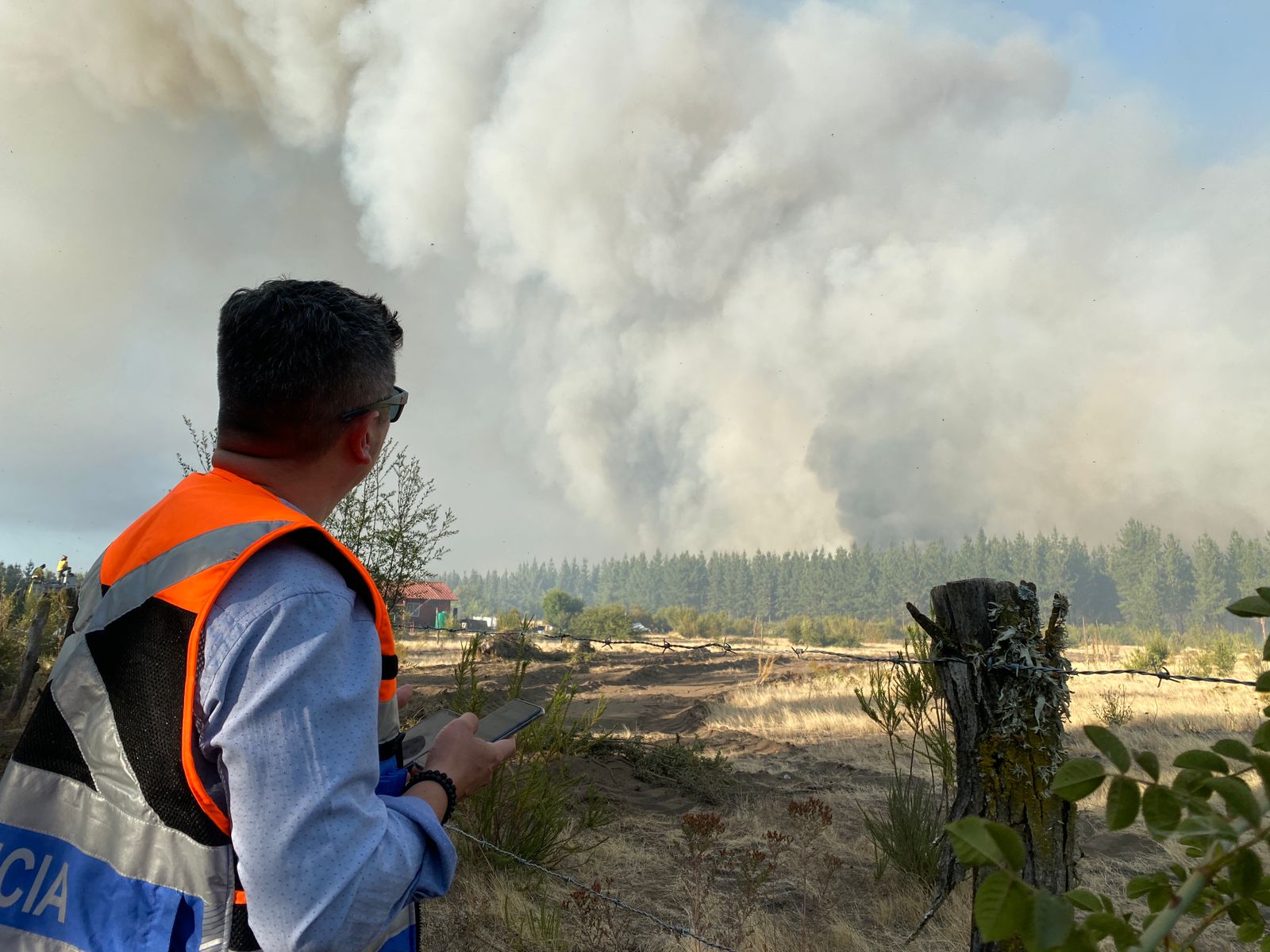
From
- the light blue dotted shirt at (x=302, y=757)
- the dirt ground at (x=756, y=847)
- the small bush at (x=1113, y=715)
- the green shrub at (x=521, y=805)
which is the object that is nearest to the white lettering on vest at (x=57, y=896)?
the light blue dotted shirt at (x=302, y=757)

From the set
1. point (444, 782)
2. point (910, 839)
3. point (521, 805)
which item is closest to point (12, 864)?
point (444, 782)

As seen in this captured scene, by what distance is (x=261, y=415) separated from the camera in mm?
1316

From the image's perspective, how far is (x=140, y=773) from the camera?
3.53 feet

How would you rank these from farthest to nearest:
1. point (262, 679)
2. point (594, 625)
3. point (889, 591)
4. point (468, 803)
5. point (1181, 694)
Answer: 1. point (889, 591)
2. point (594, 625)
3. point (1181, 694)
4. point (468, 803)
5. point (262, 679)

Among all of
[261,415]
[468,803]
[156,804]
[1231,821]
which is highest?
[261,415]

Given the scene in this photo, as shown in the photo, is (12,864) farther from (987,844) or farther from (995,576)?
(995,576)

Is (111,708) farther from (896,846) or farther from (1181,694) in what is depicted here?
(1181,694)

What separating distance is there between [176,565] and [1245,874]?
1245 millimetres

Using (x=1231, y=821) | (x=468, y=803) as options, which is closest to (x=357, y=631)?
(x=1231, y=821)

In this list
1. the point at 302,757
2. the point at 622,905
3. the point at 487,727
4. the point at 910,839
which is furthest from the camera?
the point at 910,839

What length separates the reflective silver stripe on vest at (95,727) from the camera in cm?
109

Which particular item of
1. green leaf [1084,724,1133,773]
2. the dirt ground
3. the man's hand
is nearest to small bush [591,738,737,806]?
the dirt ground

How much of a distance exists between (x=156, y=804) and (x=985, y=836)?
43.0 inches

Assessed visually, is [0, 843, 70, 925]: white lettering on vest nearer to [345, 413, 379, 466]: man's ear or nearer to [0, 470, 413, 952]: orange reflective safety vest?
[0, 470, 413, 952]: orange reflective safety vest
